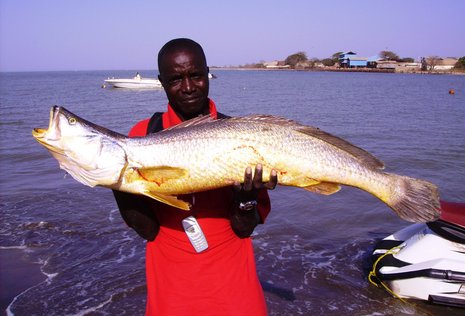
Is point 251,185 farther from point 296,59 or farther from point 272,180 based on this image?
point 296,59

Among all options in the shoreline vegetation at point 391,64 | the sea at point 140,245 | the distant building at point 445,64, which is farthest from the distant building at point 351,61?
the sea at point 140,245

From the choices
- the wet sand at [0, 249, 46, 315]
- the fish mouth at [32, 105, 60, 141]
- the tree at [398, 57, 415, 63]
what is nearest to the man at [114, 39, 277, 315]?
the fish mouth at [32, 105, 60, 141]

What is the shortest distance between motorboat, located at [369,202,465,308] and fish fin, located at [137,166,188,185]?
152 inches

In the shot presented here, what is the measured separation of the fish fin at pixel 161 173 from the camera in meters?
2.64

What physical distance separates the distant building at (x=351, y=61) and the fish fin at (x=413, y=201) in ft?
482

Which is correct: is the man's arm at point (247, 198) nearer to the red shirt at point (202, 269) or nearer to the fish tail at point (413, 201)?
the red shirt at point (202, 269)

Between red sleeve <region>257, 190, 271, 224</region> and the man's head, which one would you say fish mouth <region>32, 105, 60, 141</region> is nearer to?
the man's head

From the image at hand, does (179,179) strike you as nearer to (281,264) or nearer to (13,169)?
(281,264)

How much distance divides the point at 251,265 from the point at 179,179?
0.79m

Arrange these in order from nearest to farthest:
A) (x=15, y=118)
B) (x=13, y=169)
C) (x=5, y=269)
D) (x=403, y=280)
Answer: (x=403, y=280), (x=5, y=269), (x=13, y=169), (x=15, y=118)

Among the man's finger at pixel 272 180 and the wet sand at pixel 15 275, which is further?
the wet sand at pixel 15 275

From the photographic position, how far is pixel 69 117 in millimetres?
2615

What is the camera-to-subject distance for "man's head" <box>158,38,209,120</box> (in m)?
2.67

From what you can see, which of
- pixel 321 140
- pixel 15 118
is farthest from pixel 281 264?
pixel 15 118
